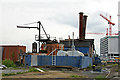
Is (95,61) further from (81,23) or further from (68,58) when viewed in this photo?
(68,58)

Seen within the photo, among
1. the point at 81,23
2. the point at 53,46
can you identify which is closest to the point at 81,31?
the point at 81,23

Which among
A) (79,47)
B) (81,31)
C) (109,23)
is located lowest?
(79,47)

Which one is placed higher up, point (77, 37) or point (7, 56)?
point (77, 37)

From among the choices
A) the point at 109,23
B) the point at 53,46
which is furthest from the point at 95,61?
the point at 109,23

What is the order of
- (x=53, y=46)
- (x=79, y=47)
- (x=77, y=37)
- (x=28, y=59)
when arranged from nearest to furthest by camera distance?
(x=28, y=59) < (x=53, y=46) < (x=79, y=47) < (x=77, y=37)

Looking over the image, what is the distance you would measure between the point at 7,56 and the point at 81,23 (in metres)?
20.6

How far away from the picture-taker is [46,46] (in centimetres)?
4088

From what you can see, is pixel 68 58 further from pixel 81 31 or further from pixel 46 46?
pixel 81 31

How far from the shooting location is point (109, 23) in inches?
7106

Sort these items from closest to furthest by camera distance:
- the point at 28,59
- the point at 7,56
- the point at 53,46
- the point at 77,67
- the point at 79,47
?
the point at 77,67 → the point at 28,59 → the point at 53,46 → the point at 7,56 → the point at 79,47

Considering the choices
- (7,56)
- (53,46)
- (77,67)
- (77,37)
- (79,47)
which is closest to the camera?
(77,67)

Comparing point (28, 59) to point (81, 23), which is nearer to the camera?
point (28, 59)

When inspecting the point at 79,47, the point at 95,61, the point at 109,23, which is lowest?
the point at 95,61

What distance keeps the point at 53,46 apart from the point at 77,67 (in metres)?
10.5
